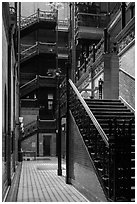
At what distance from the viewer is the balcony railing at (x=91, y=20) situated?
2584cm

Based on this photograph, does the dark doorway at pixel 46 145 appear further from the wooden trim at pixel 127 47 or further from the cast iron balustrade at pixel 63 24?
the wooden trim at pixel 127 47

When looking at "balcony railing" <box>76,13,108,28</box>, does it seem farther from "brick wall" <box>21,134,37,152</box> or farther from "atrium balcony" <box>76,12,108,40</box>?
"brick wall" <box>21,134,37,152</box>

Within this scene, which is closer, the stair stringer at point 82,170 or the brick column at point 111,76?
the stair stringer at point 82,170

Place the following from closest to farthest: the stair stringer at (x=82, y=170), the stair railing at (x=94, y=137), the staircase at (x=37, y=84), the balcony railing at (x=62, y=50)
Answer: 1. the stair railing at (x=94, y=137)
2. the stair stringer at (x=82, y=170)
3. the staircase at (x=37, y=84)
4. the balcony railing at (x=62, y=50)

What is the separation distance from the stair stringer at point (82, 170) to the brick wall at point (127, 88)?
6.80 feet

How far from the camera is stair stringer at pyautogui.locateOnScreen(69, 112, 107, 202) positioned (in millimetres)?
7280

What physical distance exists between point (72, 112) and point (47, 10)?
80.0 feet

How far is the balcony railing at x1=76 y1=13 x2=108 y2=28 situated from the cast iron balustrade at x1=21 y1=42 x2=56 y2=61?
673 centimetres

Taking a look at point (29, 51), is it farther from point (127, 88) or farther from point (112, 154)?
point (112, 154)

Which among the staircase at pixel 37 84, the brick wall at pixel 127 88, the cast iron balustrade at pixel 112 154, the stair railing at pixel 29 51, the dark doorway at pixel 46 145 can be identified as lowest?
the dark doorway at pixel 46 145

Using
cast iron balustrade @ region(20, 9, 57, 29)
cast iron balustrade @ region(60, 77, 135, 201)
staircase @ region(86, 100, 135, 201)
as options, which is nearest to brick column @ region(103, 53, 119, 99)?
staircase @ region(86, 100, 135, 201)

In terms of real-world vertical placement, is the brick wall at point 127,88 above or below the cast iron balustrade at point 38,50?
below

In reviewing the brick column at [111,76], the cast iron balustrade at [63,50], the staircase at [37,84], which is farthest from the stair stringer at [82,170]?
the cast iron balustrade at [63,50]

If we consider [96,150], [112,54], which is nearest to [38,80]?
[112,54]
